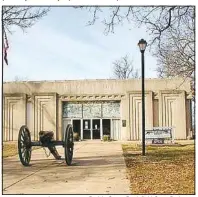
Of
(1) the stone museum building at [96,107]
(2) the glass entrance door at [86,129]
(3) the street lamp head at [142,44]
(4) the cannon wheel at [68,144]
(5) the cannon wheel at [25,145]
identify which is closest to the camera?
(4) the cannon wheel at [68,144]

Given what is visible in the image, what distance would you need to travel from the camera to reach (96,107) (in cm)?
3412

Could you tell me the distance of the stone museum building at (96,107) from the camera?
32.5m

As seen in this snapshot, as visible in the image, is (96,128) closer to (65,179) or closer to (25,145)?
(25,145)

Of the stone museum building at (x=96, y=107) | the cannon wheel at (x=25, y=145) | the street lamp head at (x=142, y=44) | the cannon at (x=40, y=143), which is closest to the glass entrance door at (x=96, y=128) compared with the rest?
the stone museum building at (x=96, y=107)

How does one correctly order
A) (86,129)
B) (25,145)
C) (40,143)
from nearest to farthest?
(25,145) < (40,143) < (86,129)

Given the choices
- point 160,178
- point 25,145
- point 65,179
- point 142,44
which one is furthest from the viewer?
point 142,44

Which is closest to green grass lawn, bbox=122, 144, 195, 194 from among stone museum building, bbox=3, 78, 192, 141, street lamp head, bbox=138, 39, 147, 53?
street lamp head, bbox=138, 39, 147, 53

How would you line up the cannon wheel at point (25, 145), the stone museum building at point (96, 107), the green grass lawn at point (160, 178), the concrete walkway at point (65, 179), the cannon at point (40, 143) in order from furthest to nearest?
the stone museum building at point (96, 107) < the cannon wheel at point (25, 145) < the cannon at point (40, 143) < the concrete walkway at point (65, 179) < the green grass lawn at point (160, 178)

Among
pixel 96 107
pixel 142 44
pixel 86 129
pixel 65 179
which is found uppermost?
pixel 142 44

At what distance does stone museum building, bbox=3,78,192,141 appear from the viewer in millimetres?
32531

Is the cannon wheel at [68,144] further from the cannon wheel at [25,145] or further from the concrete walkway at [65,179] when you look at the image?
the cannon wheel at [25,145]

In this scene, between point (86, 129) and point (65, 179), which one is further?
point (86, 129)

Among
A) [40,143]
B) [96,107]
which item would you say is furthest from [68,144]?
[96,107]

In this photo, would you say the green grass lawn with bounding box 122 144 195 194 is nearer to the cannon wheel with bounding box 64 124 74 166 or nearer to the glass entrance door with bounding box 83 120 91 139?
the cannon wheel with bounding box 64 124 74 166
